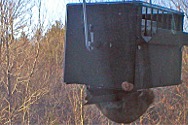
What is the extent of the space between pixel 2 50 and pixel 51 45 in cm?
95

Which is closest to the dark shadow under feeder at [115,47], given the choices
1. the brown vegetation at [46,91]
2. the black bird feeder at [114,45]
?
the black bird feeder at [114,45]

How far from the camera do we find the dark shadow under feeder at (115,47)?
1100mm

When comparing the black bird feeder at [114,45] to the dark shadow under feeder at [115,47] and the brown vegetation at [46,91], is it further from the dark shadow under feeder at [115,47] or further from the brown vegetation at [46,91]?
the brown vegetation at [46,91]

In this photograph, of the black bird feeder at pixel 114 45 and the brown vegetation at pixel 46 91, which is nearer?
the black bird feeder at pixel 114 45

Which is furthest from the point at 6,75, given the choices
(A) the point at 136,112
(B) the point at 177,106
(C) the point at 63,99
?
(A) the point at 136,112

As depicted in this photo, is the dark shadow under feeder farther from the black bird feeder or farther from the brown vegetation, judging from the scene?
the brown vegetation

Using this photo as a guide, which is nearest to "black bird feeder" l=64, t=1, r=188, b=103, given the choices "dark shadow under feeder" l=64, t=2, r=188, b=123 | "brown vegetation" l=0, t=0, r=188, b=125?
"dark shadow under feeder" l=64, t=2, r=188, b=123

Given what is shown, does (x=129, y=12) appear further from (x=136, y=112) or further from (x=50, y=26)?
(x=50, y=26)

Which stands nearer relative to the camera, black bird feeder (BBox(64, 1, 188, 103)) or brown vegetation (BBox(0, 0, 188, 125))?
black bird feeder (BBox(64, 1, 188, 103))

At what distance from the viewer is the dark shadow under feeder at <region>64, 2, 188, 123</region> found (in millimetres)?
1100

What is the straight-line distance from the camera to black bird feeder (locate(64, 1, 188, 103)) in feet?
3.61

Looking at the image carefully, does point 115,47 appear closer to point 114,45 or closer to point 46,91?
point 114,45

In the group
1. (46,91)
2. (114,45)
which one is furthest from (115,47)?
(46,91)

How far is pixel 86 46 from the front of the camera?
1.14 m
